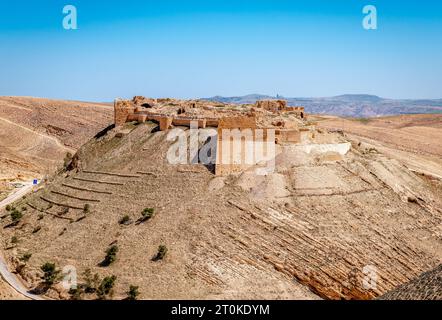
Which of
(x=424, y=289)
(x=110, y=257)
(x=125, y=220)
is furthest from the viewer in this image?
(x=125, y=220)

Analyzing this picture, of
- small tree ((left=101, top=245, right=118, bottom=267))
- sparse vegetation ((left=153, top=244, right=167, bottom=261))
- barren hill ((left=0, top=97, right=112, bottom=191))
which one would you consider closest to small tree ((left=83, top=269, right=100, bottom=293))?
small tree ((left=101, top=245, right=118, bottom=267))

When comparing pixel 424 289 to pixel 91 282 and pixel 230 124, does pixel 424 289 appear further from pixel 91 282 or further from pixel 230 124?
pixel 230 124

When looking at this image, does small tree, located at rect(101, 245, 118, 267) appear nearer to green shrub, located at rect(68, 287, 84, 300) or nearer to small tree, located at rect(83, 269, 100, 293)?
small tree, located at rect(83, 269, 100, 293)

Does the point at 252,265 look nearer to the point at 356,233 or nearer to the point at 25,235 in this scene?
the point at 356,233

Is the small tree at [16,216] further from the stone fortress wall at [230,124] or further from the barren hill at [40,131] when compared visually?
the barren hill at [40,131]

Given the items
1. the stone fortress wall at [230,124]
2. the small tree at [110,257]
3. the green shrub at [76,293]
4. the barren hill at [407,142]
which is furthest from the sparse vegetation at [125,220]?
the barren hill at [407,142]

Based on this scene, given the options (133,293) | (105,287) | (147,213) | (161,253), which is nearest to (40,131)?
(147,213)
